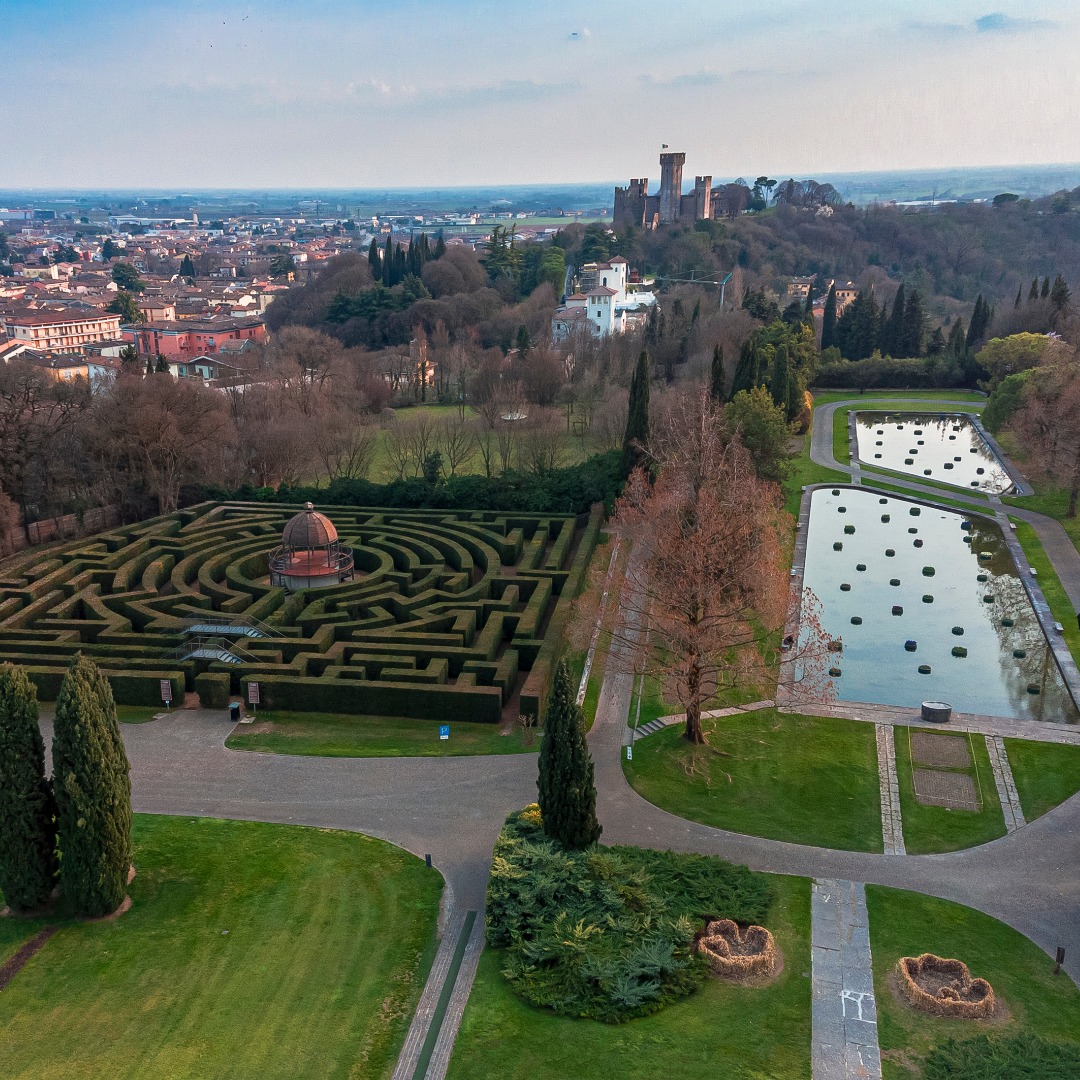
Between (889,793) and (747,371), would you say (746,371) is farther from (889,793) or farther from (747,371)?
(889,793)

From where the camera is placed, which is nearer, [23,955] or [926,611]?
[23,955]

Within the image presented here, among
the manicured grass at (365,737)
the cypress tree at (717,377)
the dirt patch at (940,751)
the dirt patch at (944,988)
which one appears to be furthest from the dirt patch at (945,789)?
the cypress tree at (717,377)

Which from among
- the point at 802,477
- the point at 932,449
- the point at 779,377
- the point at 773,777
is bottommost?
the point at 773,777

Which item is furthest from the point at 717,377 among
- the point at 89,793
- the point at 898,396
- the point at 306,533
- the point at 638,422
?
the point at 89,793

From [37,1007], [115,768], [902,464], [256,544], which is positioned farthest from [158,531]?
Result: [902,464]

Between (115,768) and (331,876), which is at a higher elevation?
(115,768)

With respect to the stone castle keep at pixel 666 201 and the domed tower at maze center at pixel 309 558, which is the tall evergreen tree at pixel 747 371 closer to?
the domed tower at maze center at pixel 309 558

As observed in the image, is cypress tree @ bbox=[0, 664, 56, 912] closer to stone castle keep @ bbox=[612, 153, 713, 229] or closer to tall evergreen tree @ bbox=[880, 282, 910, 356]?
tall evergreen tree @ bbox=[880, 282, 910, 356]

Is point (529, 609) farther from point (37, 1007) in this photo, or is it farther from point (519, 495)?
point (37, 1007)
